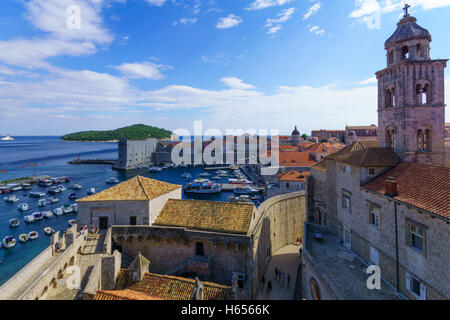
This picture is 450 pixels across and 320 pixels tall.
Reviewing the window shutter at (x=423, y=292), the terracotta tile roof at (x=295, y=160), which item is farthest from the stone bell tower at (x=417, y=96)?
the terracotta tile roof at (x=295, y=160)

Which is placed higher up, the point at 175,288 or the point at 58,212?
the point at 175,288

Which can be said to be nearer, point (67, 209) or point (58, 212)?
point (58, 212)

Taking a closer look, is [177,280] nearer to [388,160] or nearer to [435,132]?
[388,160]

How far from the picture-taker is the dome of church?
1488cm

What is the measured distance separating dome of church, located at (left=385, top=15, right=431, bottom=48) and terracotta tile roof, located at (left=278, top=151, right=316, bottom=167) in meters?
34.9

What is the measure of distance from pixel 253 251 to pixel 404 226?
8127mm

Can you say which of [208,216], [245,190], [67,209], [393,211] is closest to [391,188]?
[393,211]

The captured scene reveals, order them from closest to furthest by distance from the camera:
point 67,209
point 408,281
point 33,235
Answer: point 408,281
point 33,235
point 67,209

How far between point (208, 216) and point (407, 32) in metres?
18.2

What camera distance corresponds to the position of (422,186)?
34.8 feet

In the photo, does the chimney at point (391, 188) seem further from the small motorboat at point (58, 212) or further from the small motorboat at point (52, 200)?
the small motorboat at point (52, 200)

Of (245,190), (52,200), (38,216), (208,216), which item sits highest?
(208,216)

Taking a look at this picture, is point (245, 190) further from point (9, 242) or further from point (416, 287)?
point (416, 287)

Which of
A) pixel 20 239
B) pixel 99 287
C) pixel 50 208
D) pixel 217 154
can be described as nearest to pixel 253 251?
pixel 99 287
